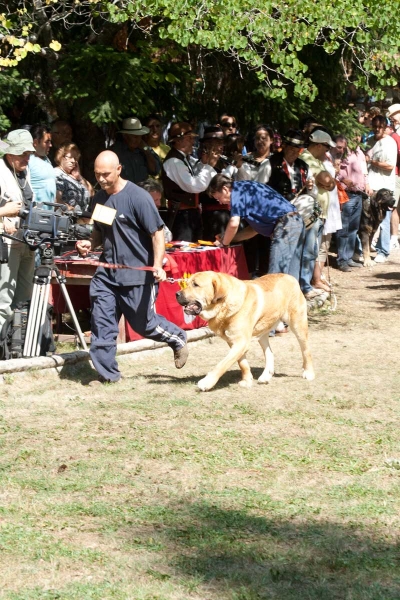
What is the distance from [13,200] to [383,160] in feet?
29.4

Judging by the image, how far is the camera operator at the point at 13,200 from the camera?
9227 mm

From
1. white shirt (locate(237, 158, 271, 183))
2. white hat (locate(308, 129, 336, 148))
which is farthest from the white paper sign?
white hat (locate(308, 129, 336, 148))

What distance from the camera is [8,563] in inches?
208

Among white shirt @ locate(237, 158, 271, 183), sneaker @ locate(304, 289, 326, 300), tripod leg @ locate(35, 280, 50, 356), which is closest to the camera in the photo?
tripod leg @ locate(35, 280, 50, 356)

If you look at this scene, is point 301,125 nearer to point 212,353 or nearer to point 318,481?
point 212,353

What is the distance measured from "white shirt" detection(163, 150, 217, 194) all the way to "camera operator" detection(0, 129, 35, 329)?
2957mm

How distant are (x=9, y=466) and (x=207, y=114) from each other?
8.60 m

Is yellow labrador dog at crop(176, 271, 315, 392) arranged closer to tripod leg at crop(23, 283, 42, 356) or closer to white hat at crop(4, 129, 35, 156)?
tripod leg at crop(23, 283, 42, 356)

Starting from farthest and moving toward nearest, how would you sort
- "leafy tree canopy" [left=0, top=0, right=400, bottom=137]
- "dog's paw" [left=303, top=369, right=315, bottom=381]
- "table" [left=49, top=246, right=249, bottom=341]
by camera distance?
"leafy tree canopy" [left=0, top=0, right=400, bottom=137], "table" [left=49, top=246, right=249, bottom=341], "dog's paw" [left=303, top=369, right=315, bottom=381]

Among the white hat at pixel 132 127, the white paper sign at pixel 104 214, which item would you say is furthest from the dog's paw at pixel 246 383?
the white hat at pixel 132 127

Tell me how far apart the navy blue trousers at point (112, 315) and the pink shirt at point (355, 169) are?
7771 millimetres

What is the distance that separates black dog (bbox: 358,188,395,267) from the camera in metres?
17.0

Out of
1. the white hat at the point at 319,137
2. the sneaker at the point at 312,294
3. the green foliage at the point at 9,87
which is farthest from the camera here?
the sneaker at the point at 312,294

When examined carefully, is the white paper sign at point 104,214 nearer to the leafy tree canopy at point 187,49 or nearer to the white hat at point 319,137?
the leafy tree canopy at point 187,49
